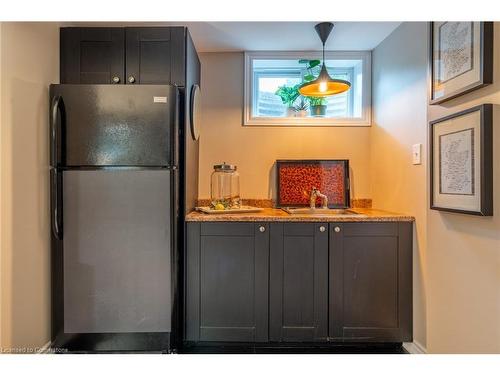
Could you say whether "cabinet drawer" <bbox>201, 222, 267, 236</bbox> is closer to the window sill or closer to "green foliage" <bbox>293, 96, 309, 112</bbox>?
the window sill

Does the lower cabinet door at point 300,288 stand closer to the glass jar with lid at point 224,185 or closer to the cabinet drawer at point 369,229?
the cabinet drawer at point 369,229

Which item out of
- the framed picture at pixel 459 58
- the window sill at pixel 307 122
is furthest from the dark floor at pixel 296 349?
the window sill at pixel 307 122

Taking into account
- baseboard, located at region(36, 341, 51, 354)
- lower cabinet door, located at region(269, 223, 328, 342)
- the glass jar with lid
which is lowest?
baseboard, located at region(36, 341, 51, 354)

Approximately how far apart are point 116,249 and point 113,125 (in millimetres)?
754

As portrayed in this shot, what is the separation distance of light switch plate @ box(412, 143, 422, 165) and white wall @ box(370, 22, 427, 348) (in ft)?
0.09

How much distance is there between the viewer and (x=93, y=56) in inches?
75.5

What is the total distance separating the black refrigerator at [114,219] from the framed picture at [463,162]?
1.49m

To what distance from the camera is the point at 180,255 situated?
190 centimetres

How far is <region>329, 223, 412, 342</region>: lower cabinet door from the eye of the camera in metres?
1.93

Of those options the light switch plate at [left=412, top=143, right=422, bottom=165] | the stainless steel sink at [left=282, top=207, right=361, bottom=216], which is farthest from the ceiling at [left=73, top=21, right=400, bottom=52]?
the stainless steel sink at [left=282, top=207, right=361, bottom=216]
